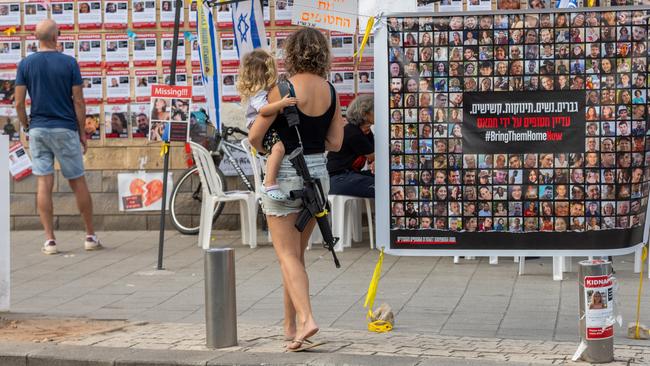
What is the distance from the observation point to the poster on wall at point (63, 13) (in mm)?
12953

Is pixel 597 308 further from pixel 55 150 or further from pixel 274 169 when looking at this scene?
pixel 55 150

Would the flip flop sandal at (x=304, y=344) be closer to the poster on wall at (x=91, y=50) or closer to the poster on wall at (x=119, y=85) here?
the poster on wall at (x=119, y=85)

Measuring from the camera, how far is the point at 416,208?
24.7 ft

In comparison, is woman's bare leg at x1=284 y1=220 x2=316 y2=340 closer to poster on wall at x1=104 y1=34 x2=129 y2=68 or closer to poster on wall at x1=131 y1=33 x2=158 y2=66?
→ poster on wall at x1=131 y1=33 x2=158 y2=66

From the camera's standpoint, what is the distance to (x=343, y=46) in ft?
40.8

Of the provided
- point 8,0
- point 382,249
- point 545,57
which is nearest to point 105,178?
point 8,0

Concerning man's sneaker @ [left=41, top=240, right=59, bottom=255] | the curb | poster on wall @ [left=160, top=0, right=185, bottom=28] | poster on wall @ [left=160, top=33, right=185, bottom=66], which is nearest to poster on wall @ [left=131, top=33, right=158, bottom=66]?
poster on wall @ [left=160, top=33, right=185, bottom=66]

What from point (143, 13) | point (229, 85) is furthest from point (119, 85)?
point (229, 85)

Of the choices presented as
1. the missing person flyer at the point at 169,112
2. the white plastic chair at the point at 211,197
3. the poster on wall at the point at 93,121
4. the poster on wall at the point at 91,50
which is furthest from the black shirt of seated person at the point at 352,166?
the poster on wall at the point at 91,50

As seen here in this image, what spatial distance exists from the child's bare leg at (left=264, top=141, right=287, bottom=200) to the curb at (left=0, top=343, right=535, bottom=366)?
94 cm

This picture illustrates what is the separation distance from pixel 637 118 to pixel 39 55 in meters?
6.33

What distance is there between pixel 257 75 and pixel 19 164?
659 cm

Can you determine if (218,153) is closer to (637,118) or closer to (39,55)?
(39,55)

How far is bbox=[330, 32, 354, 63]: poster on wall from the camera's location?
40.7ft
